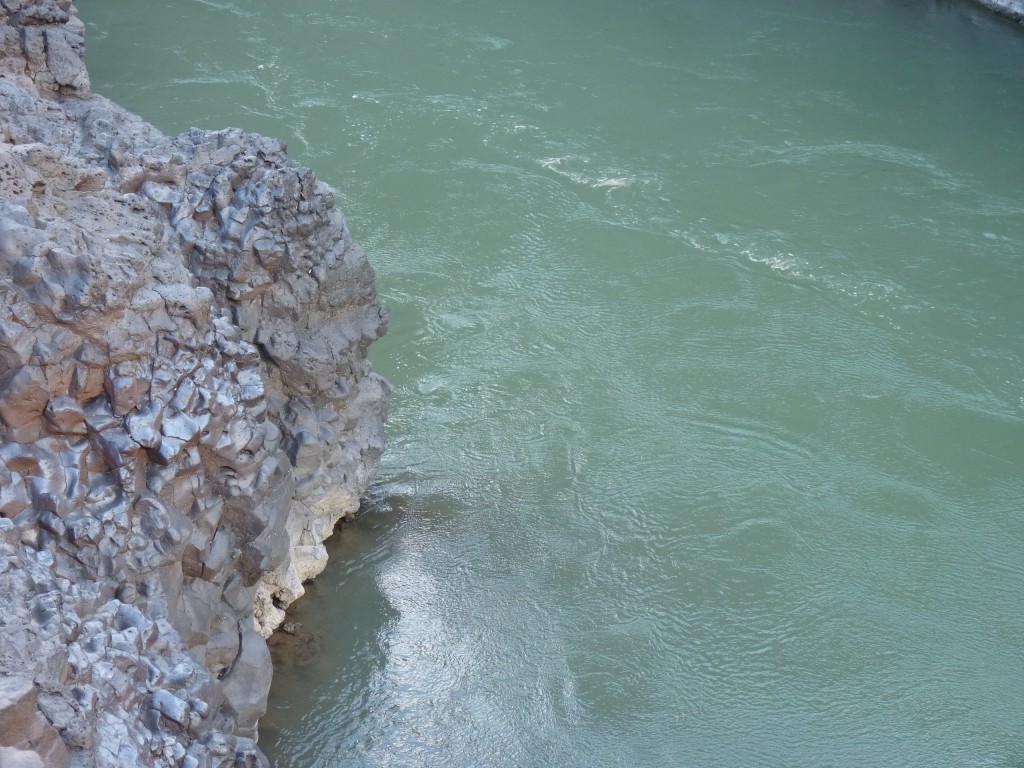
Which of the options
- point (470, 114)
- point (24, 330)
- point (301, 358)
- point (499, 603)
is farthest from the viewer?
point (470, 114)

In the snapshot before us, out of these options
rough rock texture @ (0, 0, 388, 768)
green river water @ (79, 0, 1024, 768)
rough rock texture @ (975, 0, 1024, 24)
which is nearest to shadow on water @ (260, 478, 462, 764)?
green river water @ (79, 0, 1024, 768)

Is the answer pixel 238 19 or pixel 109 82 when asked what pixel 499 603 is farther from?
pixel 238 19

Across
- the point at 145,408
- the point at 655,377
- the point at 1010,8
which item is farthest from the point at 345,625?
the point at 1010,8

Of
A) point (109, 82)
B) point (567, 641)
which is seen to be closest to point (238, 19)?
point (109, 82)

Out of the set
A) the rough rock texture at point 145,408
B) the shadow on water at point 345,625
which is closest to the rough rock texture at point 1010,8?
the shadow on water at point 345,625

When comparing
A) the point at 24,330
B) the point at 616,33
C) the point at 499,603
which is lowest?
the point at 499,603

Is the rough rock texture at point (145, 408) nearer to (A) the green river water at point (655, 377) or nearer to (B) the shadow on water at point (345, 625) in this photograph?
(B) the shadow on water at point (345, 625)
